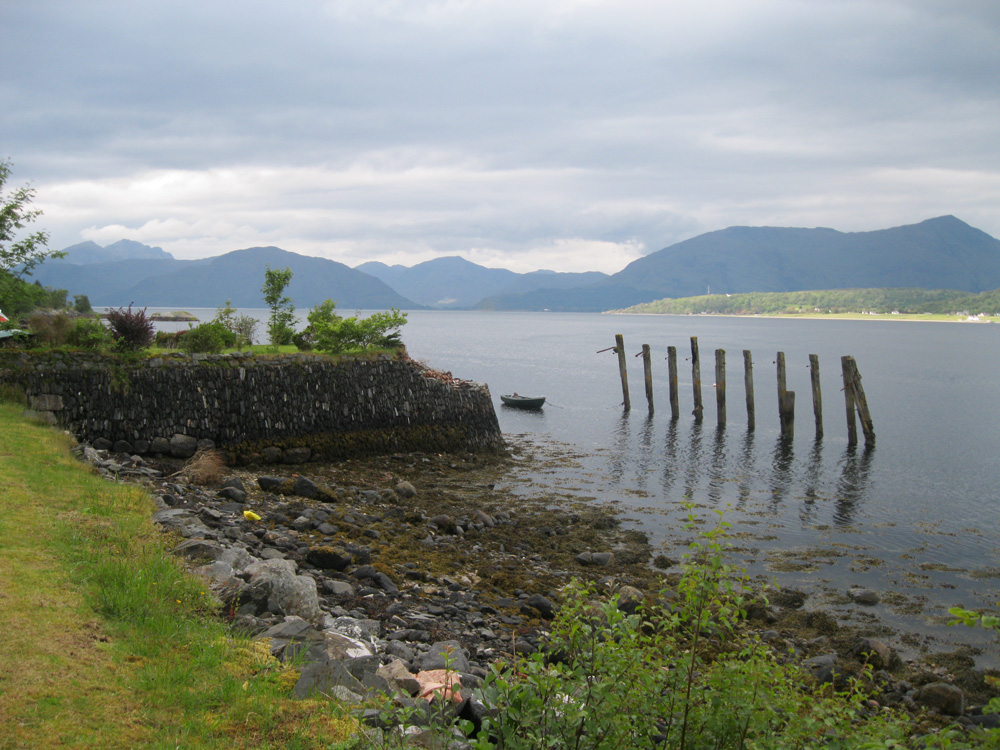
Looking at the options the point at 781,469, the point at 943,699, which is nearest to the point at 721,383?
the point at 781,469

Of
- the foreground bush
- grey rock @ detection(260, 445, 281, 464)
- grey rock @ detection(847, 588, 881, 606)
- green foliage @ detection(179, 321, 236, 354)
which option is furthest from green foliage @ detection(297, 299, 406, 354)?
the foreground bush

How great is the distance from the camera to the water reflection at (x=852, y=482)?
19453mm

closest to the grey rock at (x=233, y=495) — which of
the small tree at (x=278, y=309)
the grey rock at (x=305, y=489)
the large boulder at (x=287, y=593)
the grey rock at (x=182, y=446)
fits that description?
the grey rock at (x=305, y=489)

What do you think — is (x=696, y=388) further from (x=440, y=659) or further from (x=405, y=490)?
(x=440, y=659)

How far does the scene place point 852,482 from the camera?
23.5 meters

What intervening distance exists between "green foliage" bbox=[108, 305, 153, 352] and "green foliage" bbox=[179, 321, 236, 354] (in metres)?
1.23

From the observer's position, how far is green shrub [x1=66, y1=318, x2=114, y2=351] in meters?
17.6

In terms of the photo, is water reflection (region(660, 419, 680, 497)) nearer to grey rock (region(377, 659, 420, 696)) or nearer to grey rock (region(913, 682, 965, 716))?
grey rock (region(913, 682, 965, 716))

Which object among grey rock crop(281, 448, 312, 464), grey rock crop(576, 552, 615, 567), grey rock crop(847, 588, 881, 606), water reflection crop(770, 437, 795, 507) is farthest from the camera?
water reflection crop(770, 437, 795, 507)

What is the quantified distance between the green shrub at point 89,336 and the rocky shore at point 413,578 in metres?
3.71

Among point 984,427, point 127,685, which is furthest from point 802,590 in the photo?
point 984,427

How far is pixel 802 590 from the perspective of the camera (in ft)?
44.1

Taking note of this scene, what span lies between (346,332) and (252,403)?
470cm

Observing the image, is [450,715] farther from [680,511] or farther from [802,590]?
[680,511]
